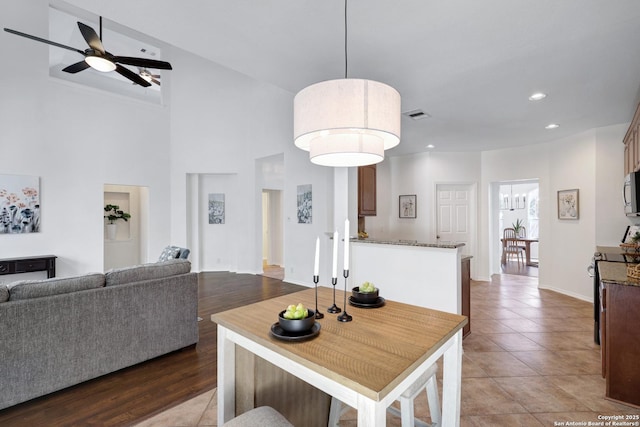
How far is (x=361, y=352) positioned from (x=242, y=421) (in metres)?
0.51

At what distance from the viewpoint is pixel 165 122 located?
6523 mm

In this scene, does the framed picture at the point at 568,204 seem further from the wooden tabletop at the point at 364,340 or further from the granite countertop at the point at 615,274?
the wooden tabletop at the point at 364,340

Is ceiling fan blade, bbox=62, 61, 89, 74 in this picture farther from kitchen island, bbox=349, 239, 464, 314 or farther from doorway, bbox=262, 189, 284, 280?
doorway, bbox=262, 189, 284, 280

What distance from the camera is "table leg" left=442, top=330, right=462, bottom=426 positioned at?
4.65ft

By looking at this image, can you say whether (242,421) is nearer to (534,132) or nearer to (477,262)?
(534,132)

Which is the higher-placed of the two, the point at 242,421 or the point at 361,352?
the point at 361,352

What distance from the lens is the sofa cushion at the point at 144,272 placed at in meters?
2.47

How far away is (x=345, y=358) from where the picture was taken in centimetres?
112

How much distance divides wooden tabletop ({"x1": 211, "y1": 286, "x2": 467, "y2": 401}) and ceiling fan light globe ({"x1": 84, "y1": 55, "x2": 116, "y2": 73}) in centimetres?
344

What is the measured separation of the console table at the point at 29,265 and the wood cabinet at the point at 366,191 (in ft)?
16.6

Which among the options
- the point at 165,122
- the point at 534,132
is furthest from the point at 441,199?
the point at 165,122

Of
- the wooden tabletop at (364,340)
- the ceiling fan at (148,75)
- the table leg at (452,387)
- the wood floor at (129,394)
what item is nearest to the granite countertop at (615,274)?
the wooden tabletop at (364,340)

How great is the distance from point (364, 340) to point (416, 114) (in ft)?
10.6

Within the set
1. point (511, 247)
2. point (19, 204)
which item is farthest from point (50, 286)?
point (511, 247)
